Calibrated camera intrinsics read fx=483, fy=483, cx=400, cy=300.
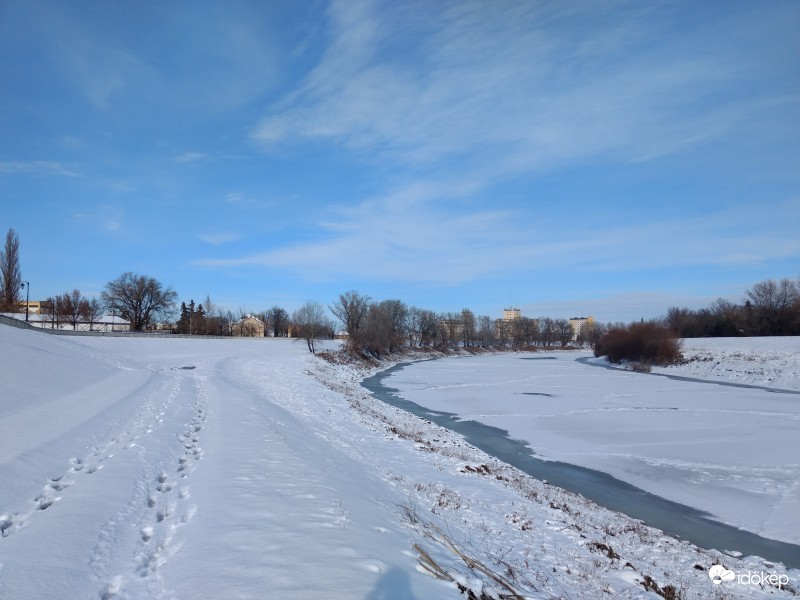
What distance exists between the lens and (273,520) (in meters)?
5.99

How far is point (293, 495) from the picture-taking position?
23.5 feet

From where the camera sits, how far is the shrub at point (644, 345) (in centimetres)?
5700

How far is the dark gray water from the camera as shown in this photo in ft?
30.5

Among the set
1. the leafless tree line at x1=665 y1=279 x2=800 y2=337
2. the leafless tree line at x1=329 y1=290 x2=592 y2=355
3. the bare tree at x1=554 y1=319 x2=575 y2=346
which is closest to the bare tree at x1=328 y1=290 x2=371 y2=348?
the leafless tree line at x1=329 y1=290 x2=592 y2=355

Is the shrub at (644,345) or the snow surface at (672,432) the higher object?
the shrub at (644,345)

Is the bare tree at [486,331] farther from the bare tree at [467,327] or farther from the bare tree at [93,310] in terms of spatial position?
the bare tree at [93,310]

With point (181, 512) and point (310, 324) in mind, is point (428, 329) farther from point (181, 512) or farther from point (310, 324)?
point (181, 512)

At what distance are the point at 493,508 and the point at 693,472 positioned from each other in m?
8.00

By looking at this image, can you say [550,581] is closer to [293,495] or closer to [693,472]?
[293,495]

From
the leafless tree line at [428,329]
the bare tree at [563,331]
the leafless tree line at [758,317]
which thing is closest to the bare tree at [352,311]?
the leafless tree line at [428,329]

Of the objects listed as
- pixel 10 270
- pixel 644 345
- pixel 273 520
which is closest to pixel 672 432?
pixel 273 520

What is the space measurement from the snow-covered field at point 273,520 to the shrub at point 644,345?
166 ft

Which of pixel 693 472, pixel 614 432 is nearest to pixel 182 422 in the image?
pixel 693 472

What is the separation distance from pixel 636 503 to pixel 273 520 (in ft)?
32.1
